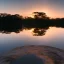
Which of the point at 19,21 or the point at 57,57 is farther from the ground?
the point at 57,57

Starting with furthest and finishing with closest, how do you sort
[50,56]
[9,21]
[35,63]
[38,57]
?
[9,21]
[50,56]
[38,57]
[35,63]

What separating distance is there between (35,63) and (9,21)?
28.7 meters

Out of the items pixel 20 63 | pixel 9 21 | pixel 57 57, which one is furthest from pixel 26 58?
pixel 9 21

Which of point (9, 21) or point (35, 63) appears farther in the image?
point (9, 21)

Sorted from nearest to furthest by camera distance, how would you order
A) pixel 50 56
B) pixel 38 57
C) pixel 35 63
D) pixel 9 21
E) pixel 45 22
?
pixel 35 63, pixel 38 57, pixel 50 56, pixel 9 21, pixel 45 22

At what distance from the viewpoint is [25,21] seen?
31703mm

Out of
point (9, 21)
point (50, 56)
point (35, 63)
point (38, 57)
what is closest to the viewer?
point (35, 63)

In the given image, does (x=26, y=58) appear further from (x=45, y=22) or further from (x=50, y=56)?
(x=45, y=22)

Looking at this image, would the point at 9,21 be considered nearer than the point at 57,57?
No

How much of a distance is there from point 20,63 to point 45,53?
2.08ft

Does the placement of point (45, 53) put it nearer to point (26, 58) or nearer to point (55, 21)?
point (26, 58)

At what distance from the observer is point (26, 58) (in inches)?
114

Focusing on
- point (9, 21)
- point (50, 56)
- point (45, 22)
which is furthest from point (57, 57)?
point (45, 22)

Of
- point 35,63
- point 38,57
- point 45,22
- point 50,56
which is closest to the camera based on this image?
point 35,63
